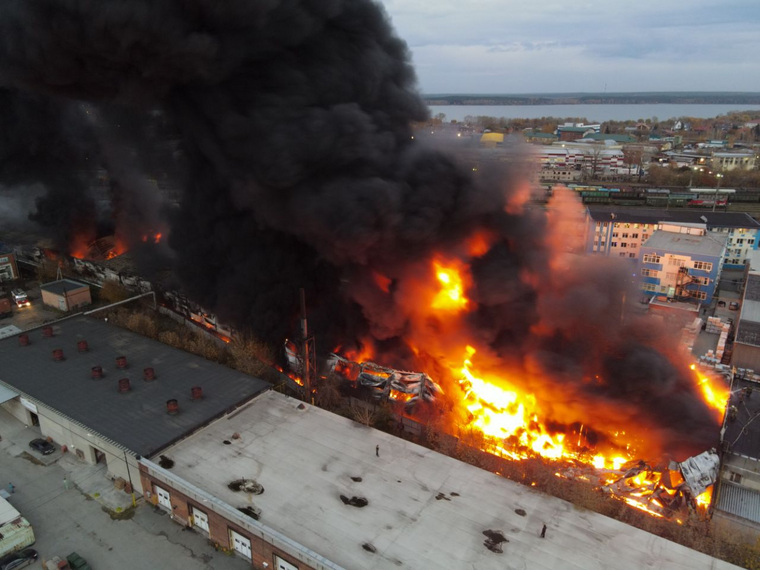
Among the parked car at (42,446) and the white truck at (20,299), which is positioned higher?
the white truck at (20,299)

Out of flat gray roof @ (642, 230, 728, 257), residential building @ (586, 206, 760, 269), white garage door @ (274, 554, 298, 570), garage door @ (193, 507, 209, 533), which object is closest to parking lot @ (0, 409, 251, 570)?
garage door @ (193, 507, 209, 533)

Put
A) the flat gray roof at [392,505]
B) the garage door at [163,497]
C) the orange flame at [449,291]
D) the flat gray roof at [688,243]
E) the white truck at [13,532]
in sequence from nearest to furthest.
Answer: the flat gray roof at [392,505], the white truck at [13,532], the garage door at [163,497], the orange flame at [449,291], the flat gray roof at [688,243]

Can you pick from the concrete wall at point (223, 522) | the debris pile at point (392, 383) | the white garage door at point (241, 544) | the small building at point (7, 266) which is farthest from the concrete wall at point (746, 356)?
the small building at point (7, 266)

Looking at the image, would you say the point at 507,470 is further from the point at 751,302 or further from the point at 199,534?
the point at 751,302

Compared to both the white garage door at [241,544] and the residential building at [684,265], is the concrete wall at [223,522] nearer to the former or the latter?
the white garage door at [241,544]

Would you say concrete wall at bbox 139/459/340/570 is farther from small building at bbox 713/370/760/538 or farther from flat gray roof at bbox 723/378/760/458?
flat gray roof at bbox 723/378/760/458
